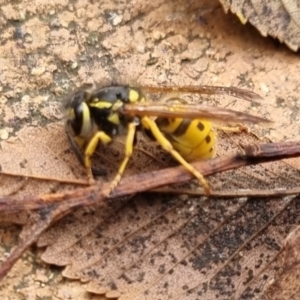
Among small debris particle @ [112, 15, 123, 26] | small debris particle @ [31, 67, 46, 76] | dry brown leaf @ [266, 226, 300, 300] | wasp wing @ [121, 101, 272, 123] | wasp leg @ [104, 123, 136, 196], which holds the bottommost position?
dry brown leaf @ [266, 226, 300, 300]

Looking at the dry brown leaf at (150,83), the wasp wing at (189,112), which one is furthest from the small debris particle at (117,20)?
the wasp wing at (189,112)

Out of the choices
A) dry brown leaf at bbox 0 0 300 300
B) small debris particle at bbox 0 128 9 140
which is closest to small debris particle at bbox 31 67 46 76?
dry brown leaf at bbox 0 0 300 300

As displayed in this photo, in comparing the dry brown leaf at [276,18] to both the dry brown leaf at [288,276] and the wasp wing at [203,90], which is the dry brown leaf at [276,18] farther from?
the dry brown leaf at [288,276]

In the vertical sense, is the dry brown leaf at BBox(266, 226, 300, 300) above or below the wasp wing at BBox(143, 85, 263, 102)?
below

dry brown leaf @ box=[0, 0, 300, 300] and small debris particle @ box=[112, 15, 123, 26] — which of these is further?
small debris particle @ box=[112, 15, 123, 26]

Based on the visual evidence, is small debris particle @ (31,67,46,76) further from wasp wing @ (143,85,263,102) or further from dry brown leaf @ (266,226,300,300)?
dry brown leaf @ (266,226,300,300)

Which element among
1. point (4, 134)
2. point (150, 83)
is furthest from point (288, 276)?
point (4, 134)

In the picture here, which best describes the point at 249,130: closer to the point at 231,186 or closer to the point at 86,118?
the point at 231,186

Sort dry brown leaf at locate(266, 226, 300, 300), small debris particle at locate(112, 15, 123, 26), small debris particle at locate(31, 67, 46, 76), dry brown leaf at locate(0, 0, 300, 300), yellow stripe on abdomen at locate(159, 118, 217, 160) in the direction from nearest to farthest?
dry brown leaf at locate(266, 226, 300, 300), dry brown leaf at locate(0, 0, 300, 300), yellow stripe on abdomen at locate(159, 118, 217, 160), small debris particle at locate(31, 67, 46, 76), small debris particle at locate(112, 15, 123, 26)
